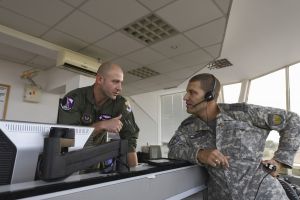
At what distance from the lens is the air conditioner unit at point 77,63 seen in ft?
10.3

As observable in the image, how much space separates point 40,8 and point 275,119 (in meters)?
2.43

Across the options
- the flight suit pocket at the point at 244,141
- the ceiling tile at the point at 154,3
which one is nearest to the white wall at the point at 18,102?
the ceiling tile at the point at 154,3

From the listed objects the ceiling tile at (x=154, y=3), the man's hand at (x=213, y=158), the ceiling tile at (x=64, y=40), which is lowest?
the man's hand at (x=213, y=158)

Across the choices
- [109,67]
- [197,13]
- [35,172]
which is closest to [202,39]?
[197,13]

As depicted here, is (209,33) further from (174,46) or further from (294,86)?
(294,86)

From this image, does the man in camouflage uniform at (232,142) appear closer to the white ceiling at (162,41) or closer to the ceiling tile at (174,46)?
the white ceiling at (162,41)

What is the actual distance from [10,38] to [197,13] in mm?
2383

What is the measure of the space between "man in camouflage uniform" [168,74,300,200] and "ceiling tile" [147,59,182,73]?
2499mm

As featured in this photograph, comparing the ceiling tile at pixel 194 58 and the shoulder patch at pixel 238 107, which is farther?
the ceiling tile at pixel 194 58

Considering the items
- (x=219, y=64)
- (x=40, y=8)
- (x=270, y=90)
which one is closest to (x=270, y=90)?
(x=270, y=90)

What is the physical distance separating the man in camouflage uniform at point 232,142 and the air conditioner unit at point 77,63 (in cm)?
236

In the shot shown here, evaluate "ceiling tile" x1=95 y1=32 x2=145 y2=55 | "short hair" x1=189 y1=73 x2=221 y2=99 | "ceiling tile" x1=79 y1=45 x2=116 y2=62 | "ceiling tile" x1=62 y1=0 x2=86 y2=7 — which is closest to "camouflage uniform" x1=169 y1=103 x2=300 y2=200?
"short hair" x1=189 y1=73 x2=221 y2=99

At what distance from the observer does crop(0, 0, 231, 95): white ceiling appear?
2262 mm

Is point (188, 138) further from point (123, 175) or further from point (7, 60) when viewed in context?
point (7, 60)
